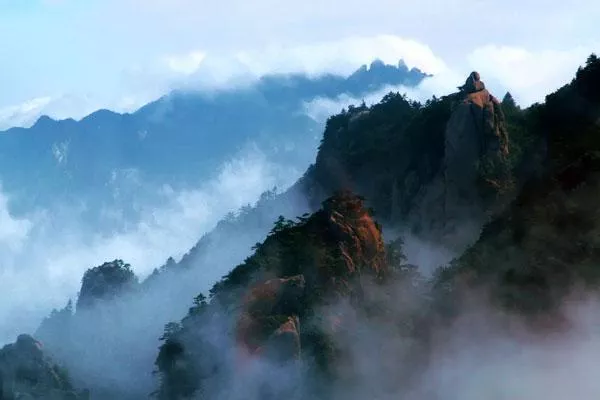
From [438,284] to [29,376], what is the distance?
40420mm

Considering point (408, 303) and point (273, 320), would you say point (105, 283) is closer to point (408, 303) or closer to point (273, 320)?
point (408, 303)

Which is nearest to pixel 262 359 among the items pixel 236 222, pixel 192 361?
pixel 192 361

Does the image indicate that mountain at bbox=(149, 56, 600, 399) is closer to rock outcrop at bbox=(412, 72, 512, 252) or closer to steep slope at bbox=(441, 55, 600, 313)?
steep slope at bbox=(441, 55, 600, 313)

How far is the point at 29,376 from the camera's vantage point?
68000 mm

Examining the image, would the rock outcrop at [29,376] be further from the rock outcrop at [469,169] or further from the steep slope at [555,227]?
the steep slope at [555,227]

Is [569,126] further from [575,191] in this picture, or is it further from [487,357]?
[487,357]

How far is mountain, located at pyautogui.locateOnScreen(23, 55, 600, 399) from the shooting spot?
1379 inches

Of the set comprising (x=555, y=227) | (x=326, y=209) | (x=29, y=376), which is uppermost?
(x=326, y=209)

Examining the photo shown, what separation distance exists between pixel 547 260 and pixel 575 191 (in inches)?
139

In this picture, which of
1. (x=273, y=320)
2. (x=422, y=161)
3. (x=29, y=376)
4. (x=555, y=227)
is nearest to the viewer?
(x=555, y=227)

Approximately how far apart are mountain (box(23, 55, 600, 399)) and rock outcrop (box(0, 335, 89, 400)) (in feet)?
61.9

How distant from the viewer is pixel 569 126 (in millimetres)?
43031

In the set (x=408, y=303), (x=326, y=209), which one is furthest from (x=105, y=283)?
(x=408, y=303)

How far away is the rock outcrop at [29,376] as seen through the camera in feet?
218
